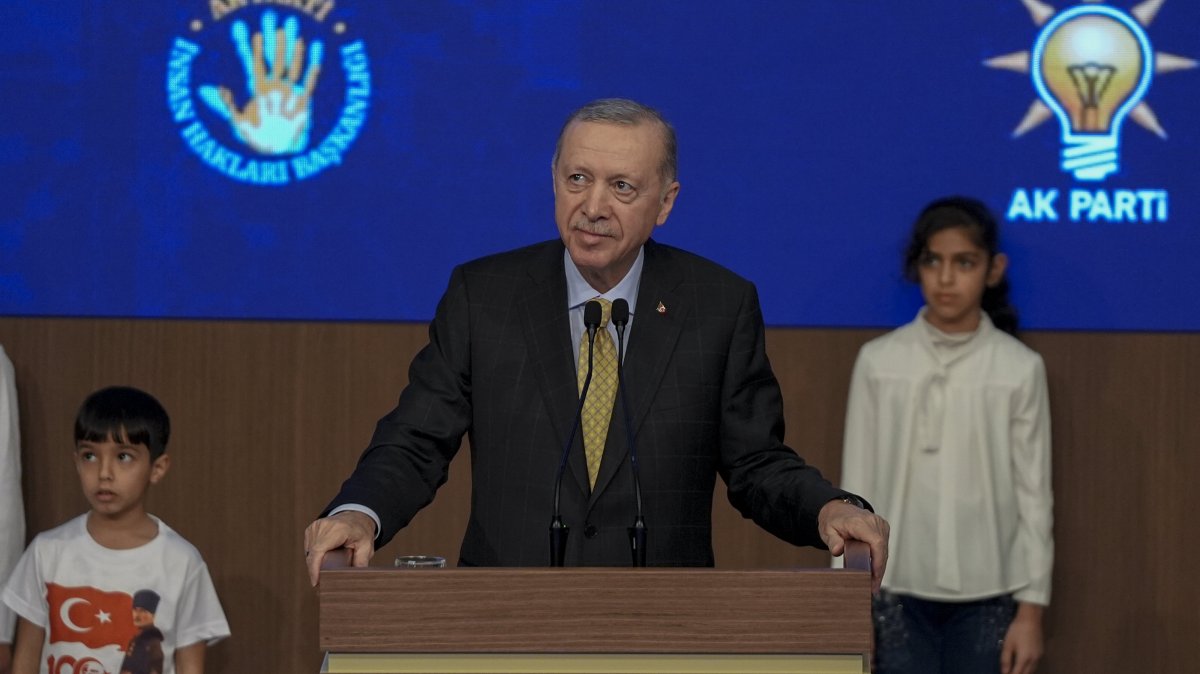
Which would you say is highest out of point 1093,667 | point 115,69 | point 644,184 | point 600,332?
point 115,69

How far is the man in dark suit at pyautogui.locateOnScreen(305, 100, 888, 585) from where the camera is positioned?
272 cm

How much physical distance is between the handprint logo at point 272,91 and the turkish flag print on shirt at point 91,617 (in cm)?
139

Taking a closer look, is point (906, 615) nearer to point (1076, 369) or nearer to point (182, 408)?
point (1076, 369)

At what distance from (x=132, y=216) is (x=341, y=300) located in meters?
0.64

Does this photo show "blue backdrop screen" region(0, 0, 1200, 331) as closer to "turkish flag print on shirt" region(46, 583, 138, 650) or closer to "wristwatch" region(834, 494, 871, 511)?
"turkish flag print on shirt" region(46, 583, 138, 650)

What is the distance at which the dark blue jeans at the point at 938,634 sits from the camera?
4.30 metres

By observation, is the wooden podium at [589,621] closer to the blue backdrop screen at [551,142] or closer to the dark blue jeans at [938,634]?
the dark blue jeans at [938,634]

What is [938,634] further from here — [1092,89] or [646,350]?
[646,350]

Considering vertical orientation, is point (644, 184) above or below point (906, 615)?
above

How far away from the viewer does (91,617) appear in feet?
13.1

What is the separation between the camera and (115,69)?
4.74 meters

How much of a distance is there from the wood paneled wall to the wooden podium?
2.76m

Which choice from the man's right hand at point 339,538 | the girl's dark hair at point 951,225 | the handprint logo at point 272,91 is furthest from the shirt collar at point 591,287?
the handprint logo at point 272,91

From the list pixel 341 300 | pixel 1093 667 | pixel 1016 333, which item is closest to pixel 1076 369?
pixel 1016 333
